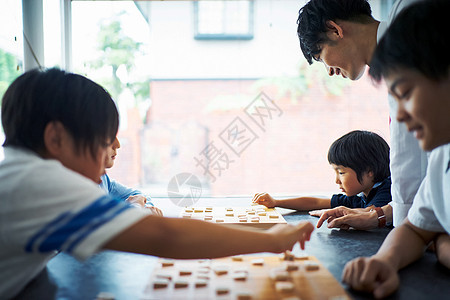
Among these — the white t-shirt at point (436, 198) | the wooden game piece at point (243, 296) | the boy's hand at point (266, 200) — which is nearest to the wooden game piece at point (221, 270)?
the wooden game piece at point (243, 296)

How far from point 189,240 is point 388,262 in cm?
41

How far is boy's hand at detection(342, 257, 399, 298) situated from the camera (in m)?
0.66

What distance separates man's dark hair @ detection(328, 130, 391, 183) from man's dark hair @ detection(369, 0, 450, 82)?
0.88 metres

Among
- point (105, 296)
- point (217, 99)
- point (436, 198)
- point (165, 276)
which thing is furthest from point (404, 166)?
point (217, 99)

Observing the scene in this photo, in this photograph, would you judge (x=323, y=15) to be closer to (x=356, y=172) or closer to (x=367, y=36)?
(x=367, y=36)

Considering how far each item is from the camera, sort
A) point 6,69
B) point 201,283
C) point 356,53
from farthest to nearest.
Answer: point 6,69 → point 356,53 → point 201,283

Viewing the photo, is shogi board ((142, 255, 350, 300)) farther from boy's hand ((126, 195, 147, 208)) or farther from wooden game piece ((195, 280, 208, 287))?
boy's hand ((126, 195, 147, 208))

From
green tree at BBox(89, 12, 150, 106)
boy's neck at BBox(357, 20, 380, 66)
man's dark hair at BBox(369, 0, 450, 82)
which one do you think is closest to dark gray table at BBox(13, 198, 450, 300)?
man's dark hair at BBox(369, 0, 450, 82)

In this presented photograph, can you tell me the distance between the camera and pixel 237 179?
3469 millimetres

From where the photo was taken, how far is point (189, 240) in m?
0.67

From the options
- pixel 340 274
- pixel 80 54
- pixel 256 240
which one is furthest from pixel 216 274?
pixel 80 54

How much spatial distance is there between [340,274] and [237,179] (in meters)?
2.71

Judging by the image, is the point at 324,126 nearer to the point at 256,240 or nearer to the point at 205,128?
the point at 205,128

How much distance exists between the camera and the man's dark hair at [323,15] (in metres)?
1.21
